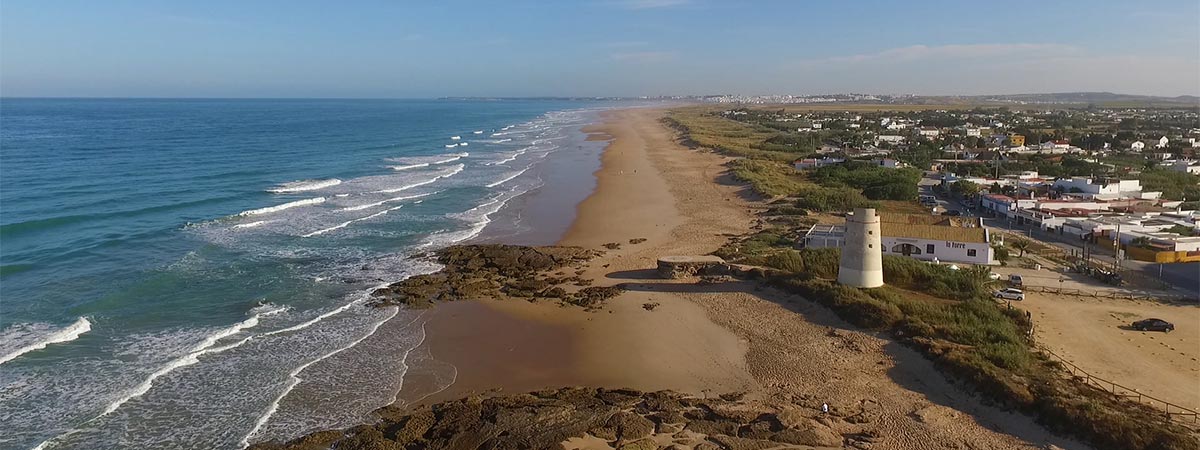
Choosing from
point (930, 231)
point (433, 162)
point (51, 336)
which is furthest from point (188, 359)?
point (433, 162)

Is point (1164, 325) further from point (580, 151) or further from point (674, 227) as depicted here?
point (580, 151)

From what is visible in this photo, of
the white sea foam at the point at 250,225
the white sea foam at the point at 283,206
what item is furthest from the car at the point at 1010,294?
the white sea foam at the point at 283,206

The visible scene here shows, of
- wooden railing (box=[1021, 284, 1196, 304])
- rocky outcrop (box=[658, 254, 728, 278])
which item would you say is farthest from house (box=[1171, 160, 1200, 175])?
rocky outcrop (box=[658, 254, 728, 278])

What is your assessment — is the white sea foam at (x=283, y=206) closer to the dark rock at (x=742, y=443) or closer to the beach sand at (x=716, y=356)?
the beach sand at (x=716, y=356)

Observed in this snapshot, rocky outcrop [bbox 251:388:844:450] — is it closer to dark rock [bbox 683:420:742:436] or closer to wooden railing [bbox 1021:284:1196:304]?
dark rock [bbox 683:420:742:436]

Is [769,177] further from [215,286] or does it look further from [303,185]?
[215,286]

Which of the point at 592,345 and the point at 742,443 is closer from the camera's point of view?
the point at 742,443
